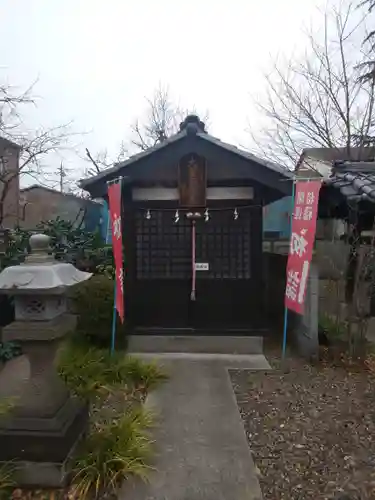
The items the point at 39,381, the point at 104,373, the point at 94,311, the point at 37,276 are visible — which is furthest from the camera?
the point at 94,311

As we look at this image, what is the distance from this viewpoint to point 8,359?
7488 mm

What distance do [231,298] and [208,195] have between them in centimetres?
212

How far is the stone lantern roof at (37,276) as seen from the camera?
3.79 m

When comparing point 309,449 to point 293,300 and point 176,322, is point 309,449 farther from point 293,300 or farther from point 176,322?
point 176,322

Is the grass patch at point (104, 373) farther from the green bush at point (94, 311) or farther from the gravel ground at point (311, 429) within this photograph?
the gravel ground at point (311, 429)

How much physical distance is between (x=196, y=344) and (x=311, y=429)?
3.69 metres

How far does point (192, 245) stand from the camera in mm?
8328

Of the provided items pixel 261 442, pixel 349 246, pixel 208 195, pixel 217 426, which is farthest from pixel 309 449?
pixel 208 195

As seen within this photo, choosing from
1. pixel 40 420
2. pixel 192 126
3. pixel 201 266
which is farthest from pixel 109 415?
pixel 192 126

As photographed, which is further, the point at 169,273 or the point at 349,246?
the point at 169,273

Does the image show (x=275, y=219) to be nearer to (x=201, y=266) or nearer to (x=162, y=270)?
(x=201, y=266)

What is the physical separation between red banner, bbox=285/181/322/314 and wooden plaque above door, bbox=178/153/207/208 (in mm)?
1833

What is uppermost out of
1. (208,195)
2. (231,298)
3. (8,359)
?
(208,195)

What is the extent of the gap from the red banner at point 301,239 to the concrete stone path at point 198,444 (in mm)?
1731
